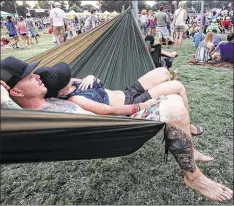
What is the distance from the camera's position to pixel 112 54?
2.85 meters

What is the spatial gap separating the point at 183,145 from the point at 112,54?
4.89 feet

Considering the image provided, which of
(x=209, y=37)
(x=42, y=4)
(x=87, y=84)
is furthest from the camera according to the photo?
(x=42, y=4)

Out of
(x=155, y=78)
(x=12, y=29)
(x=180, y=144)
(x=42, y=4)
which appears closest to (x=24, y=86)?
(x=180, y=144)

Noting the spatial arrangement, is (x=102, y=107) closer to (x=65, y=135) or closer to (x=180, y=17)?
(x=65, y=135)

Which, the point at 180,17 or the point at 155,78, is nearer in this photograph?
the point at 155,78

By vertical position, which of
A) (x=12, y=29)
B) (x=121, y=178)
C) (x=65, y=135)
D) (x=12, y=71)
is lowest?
Result: (x=121, y=178)

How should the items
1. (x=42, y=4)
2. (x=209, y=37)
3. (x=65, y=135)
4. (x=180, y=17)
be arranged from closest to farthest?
(x=65, y=135), (x=209, y=37), (x=180, y=17), (x=42, y=4)

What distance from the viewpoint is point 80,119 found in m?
1.18

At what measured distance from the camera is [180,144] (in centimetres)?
160

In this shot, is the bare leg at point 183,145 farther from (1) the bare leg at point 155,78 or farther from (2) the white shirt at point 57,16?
(2) the white shirt at point 57,16

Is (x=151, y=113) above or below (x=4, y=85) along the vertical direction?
below

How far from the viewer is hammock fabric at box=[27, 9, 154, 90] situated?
2.56 meters

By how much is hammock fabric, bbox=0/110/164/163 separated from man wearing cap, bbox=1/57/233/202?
155 millimetres

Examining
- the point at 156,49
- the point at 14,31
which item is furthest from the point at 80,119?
the point at 14,31
